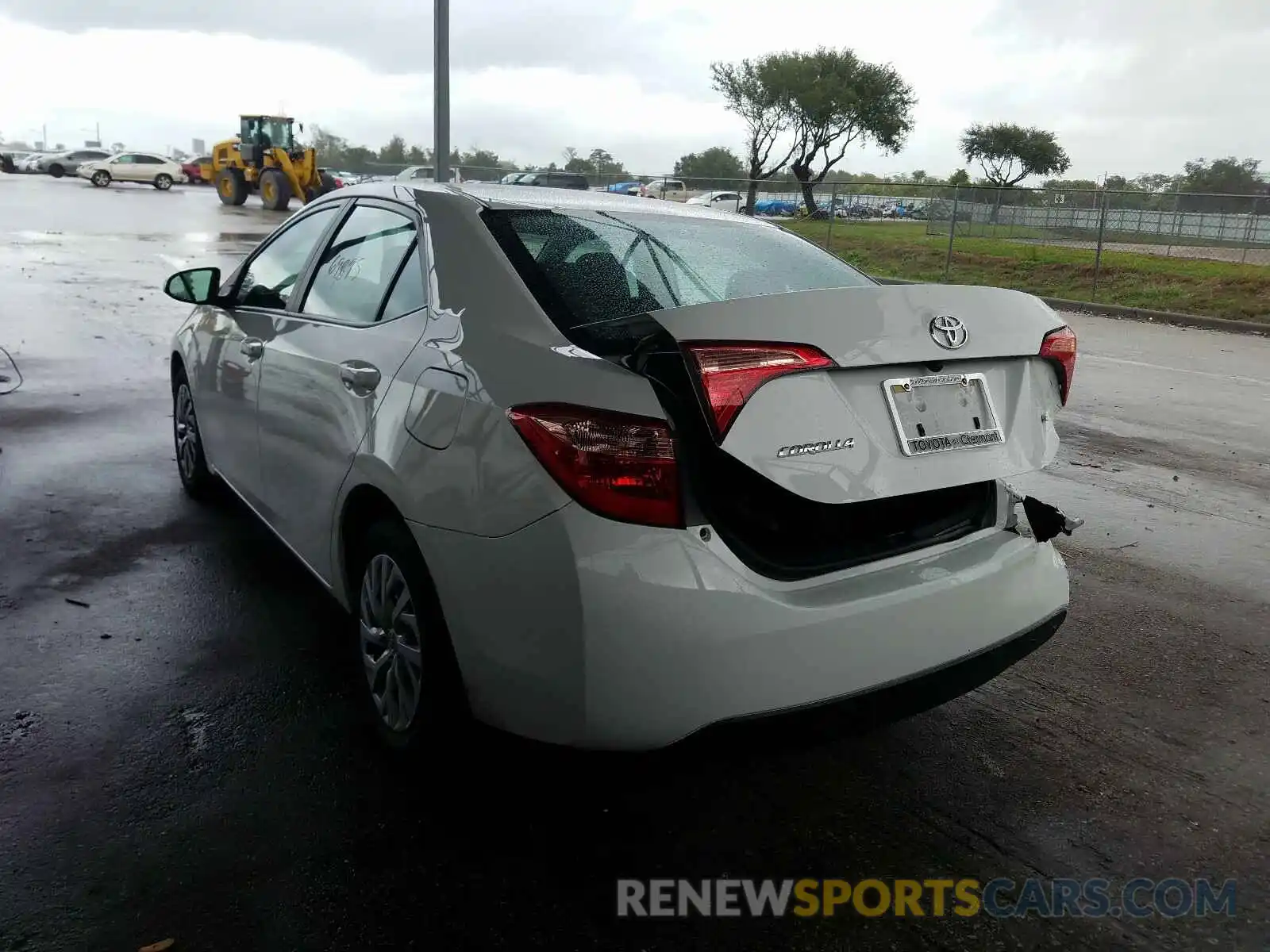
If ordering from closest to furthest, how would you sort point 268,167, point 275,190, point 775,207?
point 775,207 < point 275,190 < point 268,167

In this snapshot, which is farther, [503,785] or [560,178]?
Result: [560,178]

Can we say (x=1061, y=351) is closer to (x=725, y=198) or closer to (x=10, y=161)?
(x=725, y=198)

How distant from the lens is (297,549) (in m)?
3.56

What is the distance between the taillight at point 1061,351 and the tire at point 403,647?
67.3 inches

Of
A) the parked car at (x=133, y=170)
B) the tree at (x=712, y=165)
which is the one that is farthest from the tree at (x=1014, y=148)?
the parked car at (x=133, y=170)

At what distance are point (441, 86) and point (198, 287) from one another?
339 inches

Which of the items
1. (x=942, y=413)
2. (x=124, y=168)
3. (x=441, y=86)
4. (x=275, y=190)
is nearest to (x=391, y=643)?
(x=942, y=413)

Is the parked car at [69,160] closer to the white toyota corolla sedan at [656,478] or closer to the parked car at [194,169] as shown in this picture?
the parked car at [194,169]

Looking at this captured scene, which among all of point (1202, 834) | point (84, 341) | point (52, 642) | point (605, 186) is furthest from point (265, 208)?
point (1202, 834)

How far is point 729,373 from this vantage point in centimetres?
212

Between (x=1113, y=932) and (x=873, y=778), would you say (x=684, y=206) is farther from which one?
(x=1113, y=932)

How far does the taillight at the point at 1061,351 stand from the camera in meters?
2.71

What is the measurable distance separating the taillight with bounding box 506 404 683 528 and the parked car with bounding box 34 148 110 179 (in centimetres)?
6060

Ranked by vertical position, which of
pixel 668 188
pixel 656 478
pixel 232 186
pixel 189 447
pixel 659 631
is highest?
pixel 668 188
